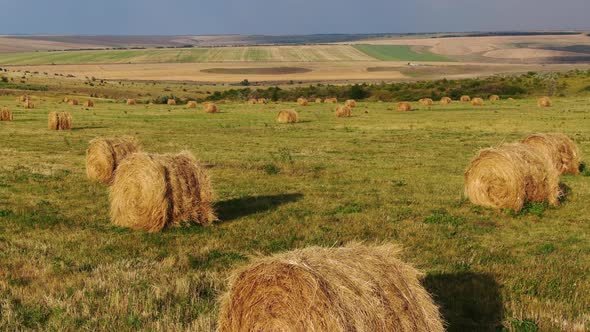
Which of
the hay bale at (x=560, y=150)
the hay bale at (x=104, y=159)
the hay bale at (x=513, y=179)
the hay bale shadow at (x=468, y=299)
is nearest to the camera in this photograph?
the hay bale shadow at (x=468, y=299)

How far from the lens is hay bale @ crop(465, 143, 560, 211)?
17312 mm

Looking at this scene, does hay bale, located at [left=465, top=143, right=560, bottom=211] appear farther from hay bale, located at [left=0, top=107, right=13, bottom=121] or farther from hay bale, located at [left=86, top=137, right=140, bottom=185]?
hay bale, located at [left=0, top=107, right=13, bottom=121]

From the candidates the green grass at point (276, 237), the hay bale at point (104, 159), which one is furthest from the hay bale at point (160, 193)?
the hay bale at point (104, 159)

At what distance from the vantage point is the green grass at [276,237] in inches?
382

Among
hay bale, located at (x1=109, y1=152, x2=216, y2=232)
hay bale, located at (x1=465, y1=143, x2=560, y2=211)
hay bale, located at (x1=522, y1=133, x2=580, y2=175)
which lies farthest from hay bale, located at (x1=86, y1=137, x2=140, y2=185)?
hay bale, located at (x1=522, y1=133, x2=580, y2=175)

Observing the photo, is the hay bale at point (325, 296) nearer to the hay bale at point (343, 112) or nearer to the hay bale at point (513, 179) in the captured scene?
the hay bale at point (513, 179)

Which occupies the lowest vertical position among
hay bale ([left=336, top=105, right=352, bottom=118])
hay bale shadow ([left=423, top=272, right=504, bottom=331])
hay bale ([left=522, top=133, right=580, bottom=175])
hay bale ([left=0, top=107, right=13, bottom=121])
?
hay bale ([left=0, top=107, right=13, bottom=121])

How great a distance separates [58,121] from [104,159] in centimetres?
2112

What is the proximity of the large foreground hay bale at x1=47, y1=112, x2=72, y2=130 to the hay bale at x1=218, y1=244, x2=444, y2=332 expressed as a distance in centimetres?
3699

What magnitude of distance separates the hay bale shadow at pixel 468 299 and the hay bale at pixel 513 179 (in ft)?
21.6

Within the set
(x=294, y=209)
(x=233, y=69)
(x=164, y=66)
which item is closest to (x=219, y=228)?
(x=294, y=209)

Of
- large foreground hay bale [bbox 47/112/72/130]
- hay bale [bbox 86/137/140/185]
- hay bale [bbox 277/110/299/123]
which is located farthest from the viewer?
hay bale [bbox 277/110/299/123]

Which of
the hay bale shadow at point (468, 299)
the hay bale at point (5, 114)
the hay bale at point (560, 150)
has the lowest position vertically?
the hay bale at point (5, 114)

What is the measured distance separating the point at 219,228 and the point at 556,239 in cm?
837
